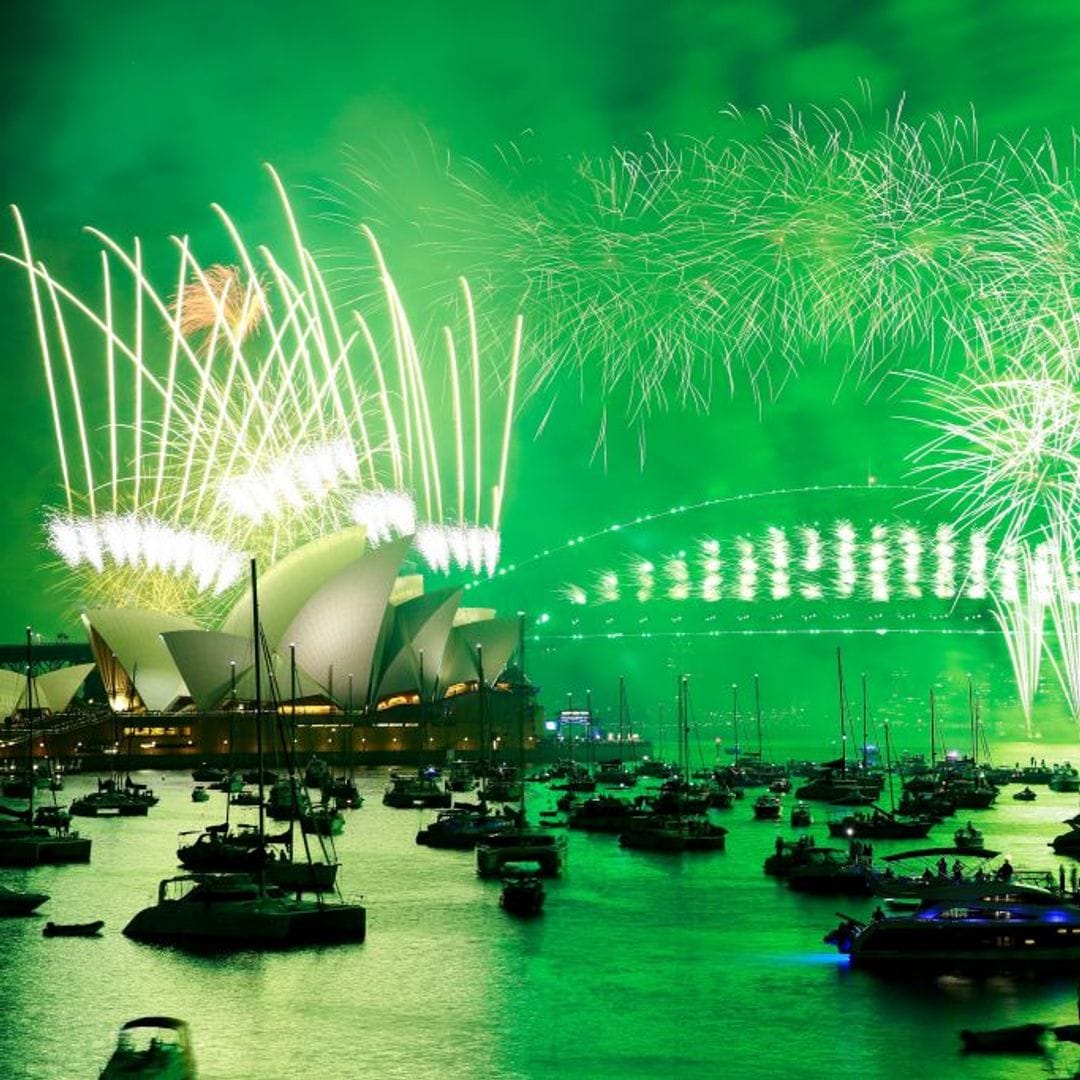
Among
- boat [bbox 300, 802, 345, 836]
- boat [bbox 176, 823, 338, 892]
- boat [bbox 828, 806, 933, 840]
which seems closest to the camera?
boat [bbox 176, 823, 338, 892]

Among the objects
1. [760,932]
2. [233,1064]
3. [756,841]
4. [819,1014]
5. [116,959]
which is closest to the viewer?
[233,1064]

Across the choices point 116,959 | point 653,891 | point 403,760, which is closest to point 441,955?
point 116,959

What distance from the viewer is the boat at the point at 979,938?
31625 mm

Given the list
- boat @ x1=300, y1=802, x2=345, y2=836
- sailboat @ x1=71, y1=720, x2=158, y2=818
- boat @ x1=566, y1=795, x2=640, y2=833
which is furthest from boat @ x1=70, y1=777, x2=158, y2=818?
boat @ x1=566, y1=795, x2=640, y2=833

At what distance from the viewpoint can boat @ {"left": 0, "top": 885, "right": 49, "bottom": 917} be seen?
3919cm

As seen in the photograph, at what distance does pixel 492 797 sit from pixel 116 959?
48697mm

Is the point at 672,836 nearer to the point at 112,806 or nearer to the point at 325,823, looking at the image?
the point at 325,823

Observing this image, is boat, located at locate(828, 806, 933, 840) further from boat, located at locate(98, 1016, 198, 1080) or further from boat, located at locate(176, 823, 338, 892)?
boat, located at locate(98, 1016, 198, 1080)

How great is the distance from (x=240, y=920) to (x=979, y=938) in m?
14.7

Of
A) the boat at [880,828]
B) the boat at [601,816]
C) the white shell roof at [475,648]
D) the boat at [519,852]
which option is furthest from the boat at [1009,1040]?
the white shell roof at [475,648]

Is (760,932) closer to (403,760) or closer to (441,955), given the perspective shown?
(441,955)

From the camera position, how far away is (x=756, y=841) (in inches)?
2480

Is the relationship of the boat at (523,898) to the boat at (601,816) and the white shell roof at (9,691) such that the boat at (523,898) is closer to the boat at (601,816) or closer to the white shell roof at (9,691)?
the boat at (601,816)

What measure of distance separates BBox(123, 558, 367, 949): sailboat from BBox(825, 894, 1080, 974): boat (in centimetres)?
1089
